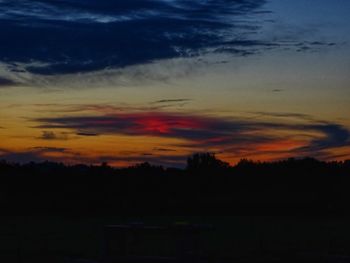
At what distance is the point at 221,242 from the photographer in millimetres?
32156

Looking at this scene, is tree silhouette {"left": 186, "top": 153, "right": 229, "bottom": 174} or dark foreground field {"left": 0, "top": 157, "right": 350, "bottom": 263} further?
tree silhouette {"left": 186, "top": 153, "right": 229, "bottom": 174}

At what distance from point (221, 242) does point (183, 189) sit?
38867 mm

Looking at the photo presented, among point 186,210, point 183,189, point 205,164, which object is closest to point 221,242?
point 186,210

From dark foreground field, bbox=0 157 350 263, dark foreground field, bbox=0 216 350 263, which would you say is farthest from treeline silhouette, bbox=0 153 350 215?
dark foreground field, bbox=0 216 350 263

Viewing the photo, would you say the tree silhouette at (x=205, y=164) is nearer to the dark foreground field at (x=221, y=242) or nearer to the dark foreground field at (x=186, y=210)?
the dark foreground field at (x=186, y=210)

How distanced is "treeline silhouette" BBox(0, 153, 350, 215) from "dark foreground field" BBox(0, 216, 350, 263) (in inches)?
444

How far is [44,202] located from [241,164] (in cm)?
2958

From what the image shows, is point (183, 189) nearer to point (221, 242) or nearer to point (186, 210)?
point (186, 210)

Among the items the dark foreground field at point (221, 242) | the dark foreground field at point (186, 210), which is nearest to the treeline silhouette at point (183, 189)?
the dark foreground field at point (186, 210)

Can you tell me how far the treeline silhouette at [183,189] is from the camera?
5947 centimetres

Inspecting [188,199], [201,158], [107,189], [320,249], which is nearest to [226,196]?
[188,199]

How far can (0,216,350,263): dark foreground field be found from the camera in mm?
23969

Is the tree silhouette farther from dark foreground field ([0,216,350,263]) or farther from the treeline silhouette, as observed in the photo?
dark foreground field ([0,216,350,263])

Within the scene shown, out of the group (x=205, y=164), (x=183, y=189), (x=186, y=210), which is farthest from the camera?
(x=205, y=164)
